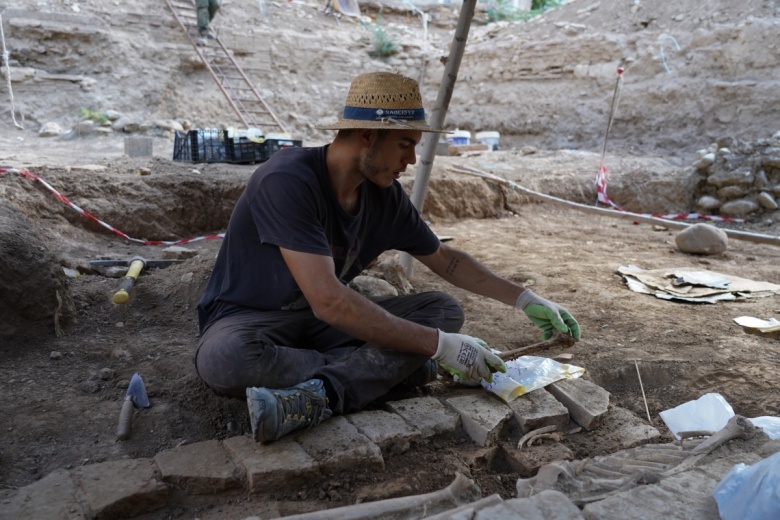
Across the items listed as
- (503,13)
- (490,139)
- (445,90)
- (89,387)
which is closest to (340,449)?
(89,387)

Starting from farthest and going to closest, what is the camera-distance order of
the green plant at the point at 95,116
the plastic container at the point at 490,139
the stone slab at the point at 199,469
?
the plastic container at the point at 490,139 → the green plant at the point at 95,116 → the stone slab at the point at 199,469

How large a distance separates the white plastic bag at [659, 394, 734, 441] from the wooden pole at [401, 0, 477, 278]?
79.6 inches

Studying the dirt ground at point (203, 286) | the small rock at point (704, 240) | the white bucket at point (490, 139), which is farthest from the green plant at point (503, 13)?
the small rock at point (704, 240)

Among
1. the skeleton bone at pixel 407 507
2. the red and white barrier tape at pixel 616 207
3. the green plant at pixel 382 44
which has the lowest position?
the red and white barrier tape at pixel 616 207

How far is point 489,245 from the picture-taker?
5.69 meters

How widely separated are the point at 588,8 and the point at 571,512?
12887 millimetres

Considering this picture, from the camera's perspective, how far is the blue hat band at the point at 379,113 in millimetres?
2234

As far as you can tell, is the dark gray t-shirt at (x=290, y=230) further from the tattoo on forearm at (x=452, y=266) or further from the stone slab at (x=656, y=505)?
the stone slab at (x=656, y=505)

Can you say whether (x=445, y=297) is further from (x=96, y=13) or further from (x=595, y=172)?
(x=96, y=13)

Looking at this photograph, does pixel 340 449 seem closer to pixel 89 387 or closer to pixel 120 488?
pixel 120 488

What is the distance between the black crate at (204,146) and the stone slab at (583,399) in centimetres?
526

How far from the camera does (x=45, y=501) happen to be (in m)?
1.65

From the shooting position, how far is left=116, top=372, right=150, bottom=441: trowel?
82.8 inches

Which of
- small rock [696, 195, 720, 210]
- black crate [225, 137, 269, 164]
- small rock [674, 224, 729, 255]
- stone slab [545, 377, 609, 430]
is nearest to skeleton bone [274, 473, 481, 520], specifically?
stone slab [545, 377, 609, 430]
